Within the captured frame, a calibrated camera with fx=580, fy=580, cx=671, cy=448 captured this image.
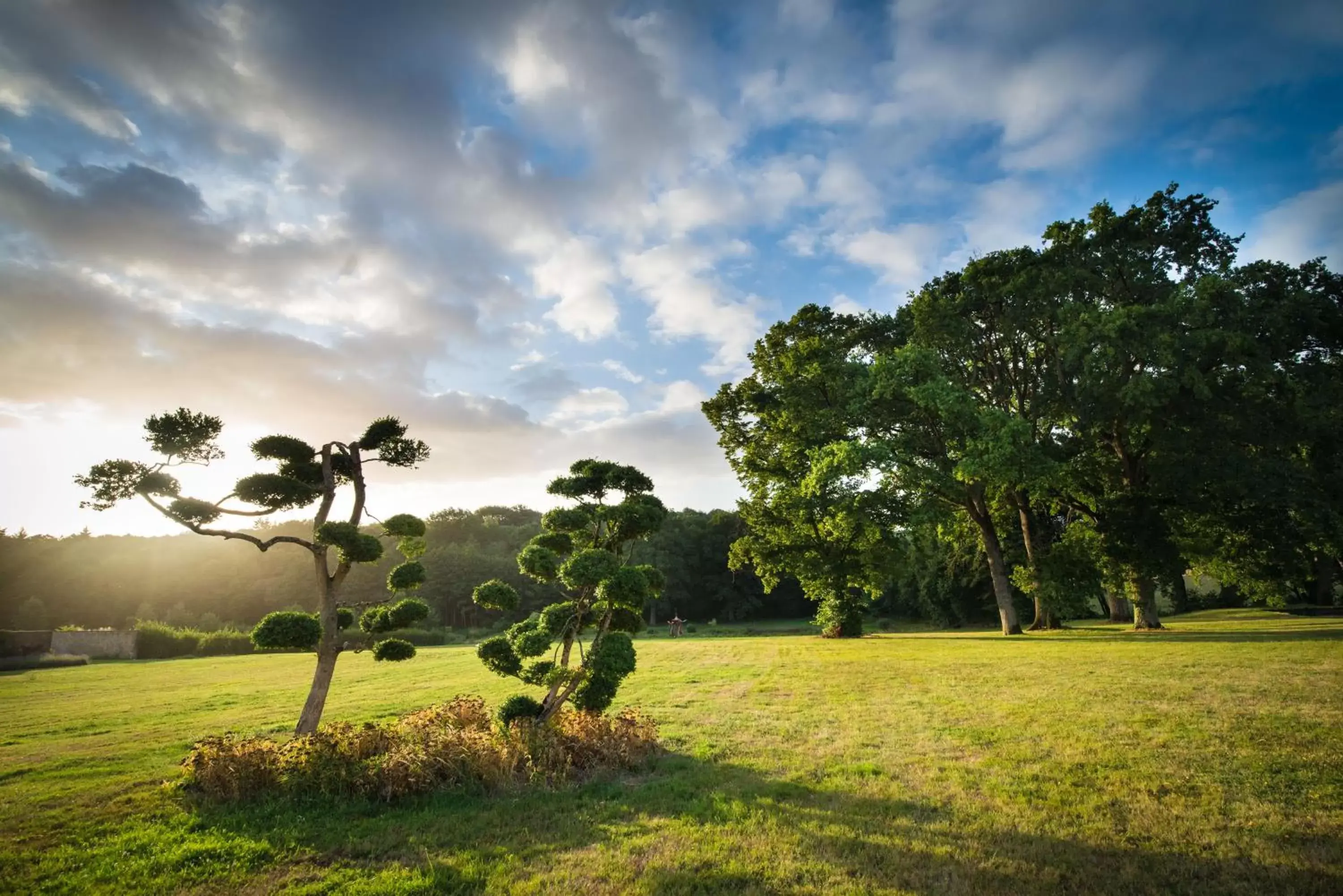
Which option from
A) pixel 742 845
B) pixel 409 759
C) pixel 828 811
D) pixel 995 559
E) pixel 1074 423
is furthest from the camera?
pixel 995 559

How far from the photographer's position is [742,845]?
525 cm

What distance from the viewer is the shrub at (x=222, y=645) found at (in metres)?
39.4

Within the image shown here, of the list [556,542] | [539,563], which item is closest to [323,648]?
[539,563]

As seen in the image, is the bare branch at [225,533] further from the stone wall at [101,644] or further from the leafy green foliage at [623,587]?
the stone wall at [101,644]

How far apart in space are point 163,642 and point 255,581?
31234 millimetres

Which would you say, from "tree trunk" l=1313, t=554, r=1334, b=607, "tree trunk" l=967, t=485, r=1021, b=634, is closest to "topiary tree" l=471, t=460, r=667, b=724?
"tree trunk" l=967, t=485, r=1021, b=634

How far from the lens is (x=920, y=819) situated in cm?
565

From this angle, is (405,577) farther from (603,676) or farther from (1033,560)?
(1033,560)

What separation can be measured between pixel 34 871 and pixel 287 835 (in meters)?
1.95

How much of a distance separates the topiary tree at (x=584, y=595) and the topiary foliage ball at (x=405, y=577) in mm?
985

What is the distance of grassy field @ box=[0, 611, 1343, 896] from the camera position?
469 centimetres

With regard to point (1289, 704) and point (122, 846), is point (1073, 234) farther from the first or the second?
point (122, 846)

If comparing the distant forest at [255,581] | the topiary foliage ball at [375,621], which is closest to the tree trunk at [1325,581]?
the distant forest at [255,581]

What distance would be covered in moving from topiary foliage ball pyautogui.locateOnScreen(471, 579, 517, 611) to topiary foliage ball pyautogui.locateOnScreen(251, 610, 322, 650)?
2.10 meters
